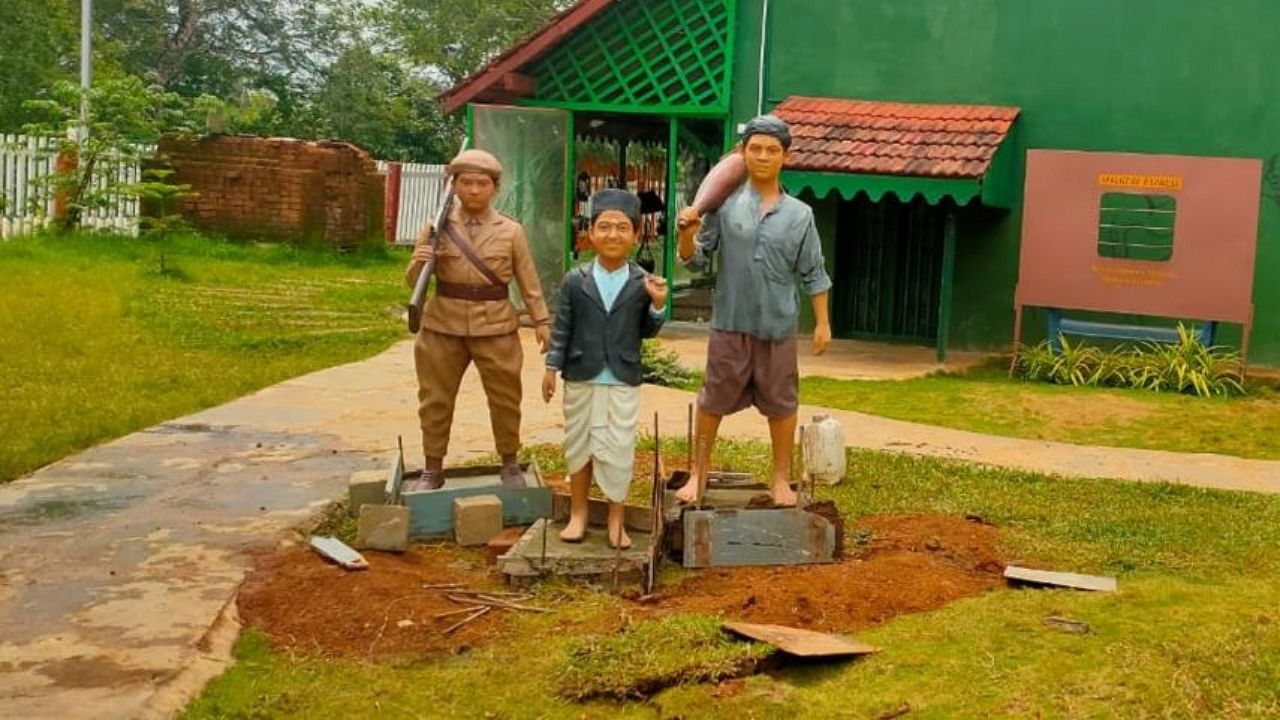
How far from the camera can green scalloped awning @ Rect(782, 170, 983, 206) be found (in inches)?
539

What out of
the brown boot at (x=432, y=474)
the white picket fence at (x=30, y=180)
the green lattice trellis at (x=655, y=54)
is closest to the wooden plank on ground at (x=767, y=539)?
the brown boot at (x=432, y=474)

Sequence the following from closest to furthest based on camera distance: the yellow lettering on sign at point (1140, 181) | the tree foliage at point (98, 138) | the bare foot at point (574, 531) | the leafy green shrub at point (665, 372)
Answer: the bare foot at point (574, 531)
the leafy green shrub at point (665, 372)
the yellow lettering on sign at point (1140, 181)
the tree foliage at point (98, 138)

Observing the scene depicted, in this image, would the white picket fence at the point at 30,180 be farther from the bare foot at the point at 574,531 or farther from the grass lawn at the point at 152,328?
the bare foot at the point at 574,531

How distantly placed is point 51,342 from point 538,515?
271 inches

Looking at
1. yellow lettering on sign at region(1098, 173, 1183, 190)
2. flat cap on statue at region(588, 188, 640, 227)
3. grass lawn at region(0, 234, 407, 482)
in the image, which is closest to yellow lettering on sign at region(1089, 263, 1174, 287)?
yellow lettering on sign at region(1098, 173, 1183, 190)

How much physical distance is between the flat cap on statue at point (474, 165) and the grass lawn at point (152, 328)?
2.90 m

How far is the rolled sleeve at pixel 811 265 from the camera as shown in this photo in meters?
7.14

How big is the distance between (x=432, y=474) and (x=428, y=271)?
104cm

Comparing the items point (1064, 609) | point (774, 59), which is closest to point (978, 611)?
point (1064, 609)

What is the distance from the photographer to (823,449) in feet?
27.5

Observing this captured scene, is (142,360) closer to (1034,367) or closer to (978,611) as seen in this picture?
(1034,367)

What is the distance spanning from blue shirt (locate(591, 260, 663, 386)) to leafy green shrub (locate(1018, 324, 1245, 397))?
7.47m

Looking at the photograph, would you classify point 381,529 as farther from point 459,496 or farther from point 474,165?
point 474,165

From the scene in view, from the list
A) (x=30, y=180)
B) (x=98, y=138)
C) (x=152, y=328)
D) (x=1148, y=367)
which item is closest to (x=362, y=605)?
(x=152, y=328)
